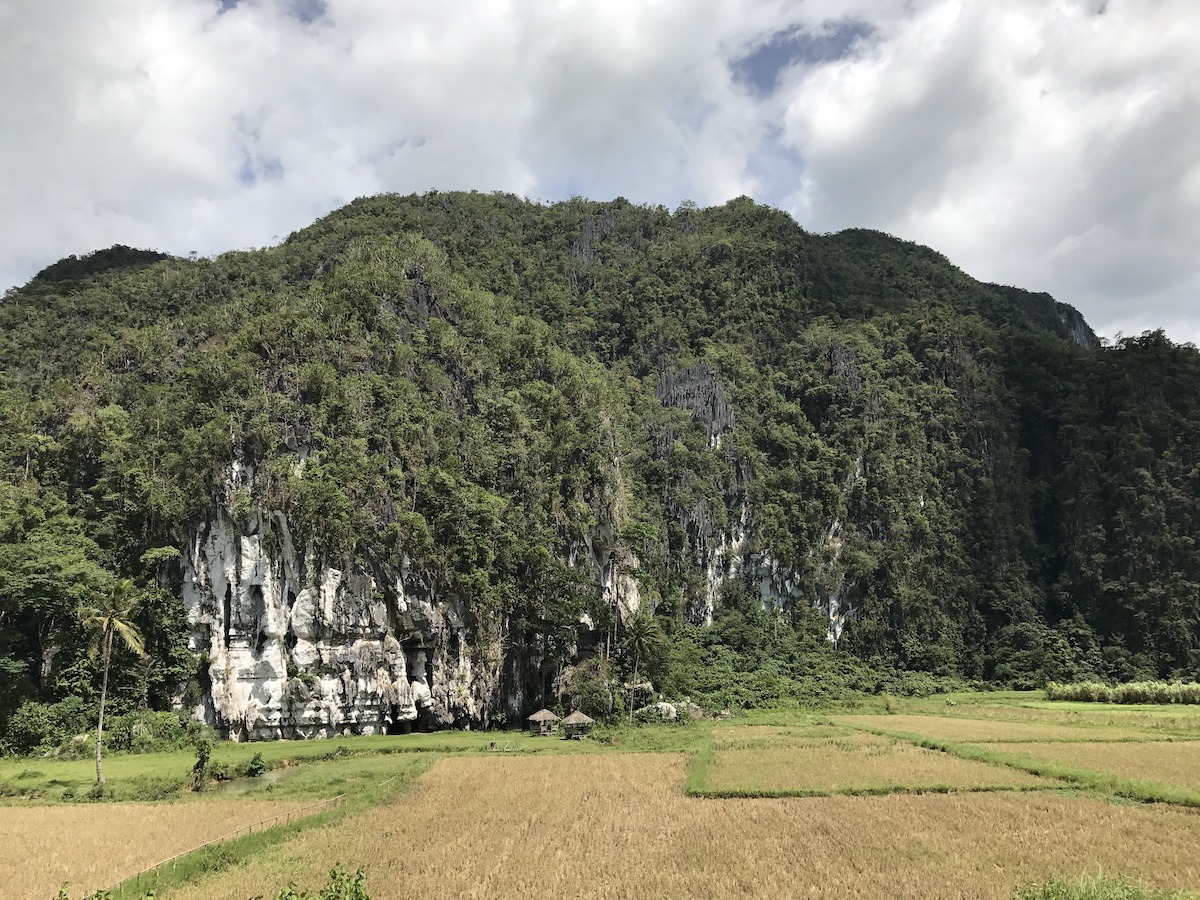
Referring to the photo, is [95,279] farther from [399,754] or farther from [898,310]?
[898,310]

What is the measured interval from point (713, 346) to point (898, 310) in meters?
26.4

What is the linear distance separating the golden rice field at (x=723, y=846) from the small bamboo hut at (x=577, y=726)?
13977mm

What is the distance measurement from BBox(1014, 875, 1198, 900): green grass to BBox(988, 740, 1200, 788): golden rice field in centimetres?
1123

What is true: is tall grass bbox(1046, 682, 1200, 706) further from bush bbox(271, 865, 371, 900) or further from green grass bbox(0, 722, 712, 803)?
bush bbox(271, 865, 371, 900)

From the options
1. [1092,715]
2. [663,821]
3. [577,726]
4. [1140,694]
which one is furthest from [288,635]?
[1140,694]

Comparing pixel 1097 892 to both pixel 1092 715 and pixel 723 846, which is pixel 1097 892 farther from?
pixel 1092 715

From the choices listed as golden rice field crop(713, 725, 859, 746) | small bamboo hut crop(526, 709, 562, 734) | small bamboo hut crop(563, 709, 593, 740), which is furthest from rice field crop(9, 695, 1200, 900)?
small bamboo hut crop(526, 709, 562, 734)

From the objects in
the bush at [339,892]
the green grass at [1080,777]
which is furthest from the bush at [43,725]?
the green grass at [1080,777]

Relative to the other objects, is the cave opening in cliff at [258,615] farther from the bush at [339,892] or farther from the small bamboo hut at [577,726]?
the bush at [339,892]

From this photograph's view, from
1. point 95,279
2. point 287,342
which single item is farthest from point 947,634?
point 95,279

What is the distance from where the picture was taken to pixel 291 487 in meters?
36.6

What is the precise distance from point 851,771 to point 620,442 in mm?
42155

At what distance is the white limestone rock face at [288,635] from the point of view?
3531 centimetres

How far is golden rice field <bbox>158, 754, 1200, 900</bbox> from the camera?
13312 millimetres
